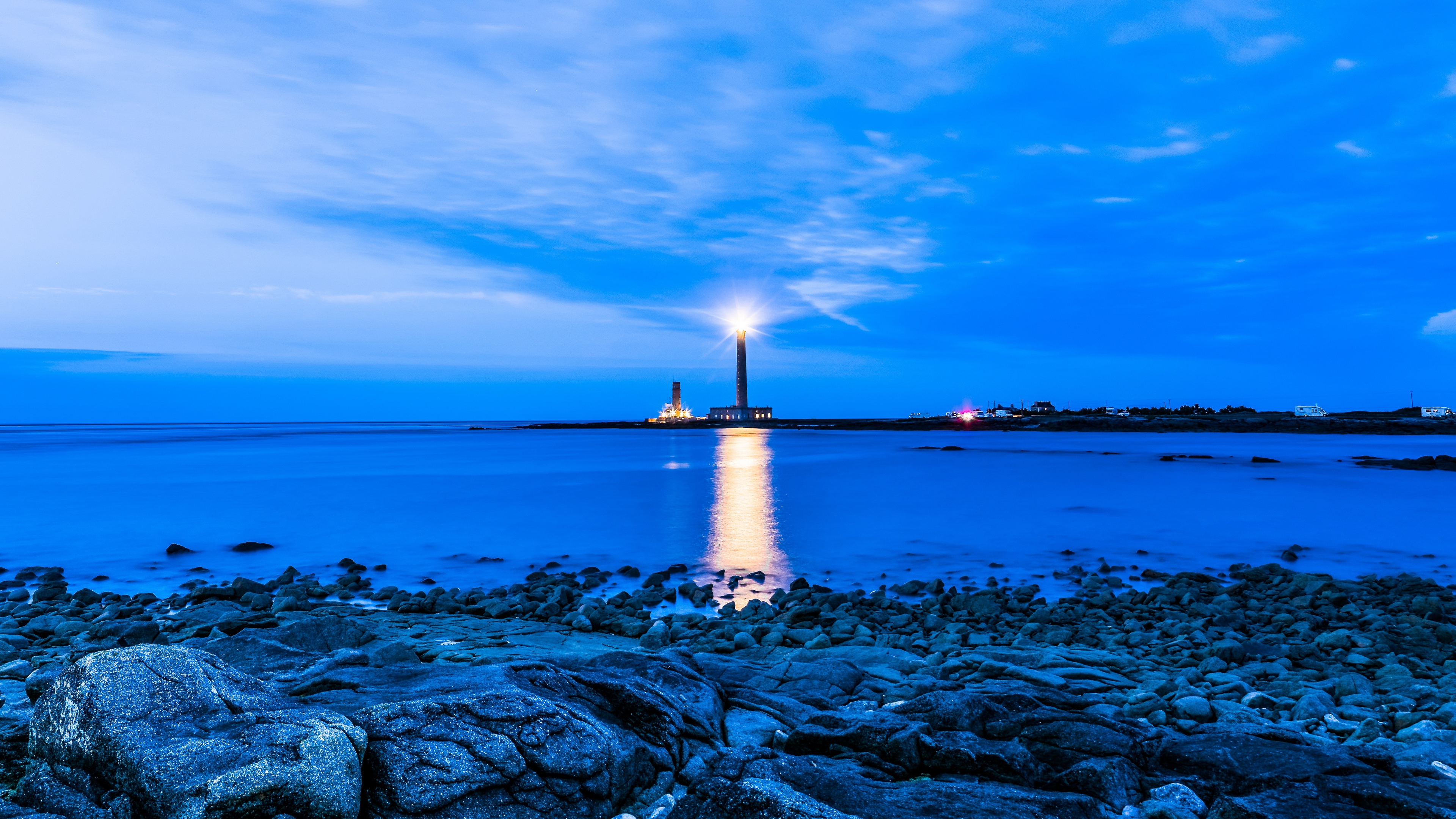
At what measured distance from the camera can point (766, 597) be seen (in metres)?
12.7

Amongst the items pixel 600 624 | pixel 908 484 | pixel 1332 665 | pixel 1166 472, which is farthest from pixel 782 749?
pixel 1166 472

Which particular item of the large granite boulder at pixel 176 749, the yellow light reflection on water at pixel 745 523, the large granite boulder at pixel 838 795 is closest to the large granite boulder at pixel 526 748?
the large granite boulder at pixel 176 749

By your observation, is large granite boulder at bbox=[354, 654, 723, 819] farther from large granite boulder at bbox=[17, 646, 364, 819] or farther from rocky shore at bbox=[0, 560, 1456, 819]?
large granite boulder at bbox=[17, 646, 364, 819]

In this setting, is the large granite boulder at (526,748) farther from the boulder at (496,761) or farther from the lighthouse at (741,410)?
the lighthouse at (741,410)

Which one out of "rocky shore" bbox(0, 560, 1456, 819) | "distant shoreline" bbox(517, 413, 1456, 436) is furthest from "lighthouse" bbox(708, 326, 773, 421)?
"rocky shore" bbox(0, 560, 1456, 819)

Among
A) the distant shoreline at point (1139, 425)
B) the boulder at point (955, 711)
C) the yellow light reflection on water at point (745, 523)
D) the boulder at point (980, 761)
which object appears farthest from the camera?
the distant shoreline at point (1139, 425)

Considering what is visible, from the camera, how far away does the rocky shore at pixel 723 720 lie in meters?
3.71

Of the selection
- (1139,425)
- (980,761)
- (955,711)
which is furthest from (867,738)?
(1139,425)

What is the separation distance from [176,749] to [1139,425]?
124886 mm

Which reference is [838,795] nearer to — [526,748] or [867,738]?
[867,738]

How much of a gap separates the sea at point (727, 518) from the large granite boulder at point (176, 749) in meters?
Result: 9.21

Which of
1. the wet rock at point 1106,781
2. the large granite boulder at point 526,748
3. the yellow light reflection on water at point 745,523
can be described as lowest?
the yellow light reflection on water at point 745,523

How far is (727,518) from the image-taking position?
24.7 metres

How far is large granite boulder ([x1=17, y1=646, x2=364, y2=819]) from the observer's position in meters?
3.40
